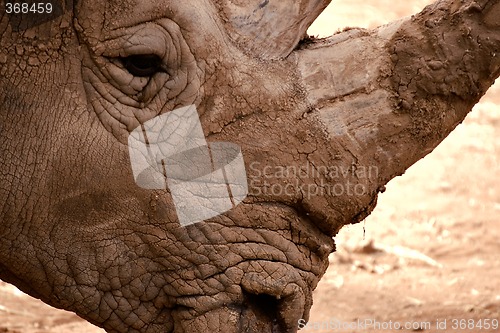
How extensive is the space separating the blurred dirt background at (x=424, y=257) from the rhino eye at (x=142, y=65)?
1.24m

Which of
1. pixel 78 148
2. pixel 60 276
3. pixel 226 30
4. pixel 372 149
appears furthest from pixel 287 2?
pixel 60 276

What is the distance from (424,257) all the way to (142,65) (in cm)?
345

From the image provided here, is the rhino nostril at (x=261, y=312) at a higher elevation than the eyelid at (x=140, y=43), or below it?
below

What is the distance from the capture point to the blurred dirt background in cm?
559

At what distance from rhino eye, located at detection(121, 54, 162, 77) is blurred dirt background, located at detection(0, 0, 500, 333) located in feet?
4.08

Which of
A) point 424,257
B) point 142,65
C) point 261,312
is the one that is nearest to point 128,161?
point 142,65

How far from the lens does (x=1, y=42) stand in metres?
3.59

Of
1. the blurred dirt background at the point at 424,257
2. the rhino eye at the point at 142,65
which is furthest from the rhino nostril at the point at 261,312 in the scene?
the blurred dirt background at the point at 424,257

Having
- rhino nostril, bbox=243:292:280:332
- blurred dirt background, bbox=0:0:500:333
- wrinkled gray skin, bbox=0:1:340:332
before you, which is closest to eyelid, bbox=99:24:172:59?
wrinkled gray skin, bbox=0:1:340:332

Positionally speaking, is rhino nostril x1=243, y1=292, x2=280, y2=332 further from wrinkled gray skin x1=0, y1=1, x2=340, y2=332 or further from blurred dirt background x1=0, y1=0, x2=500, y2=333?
blurred dirt background x1=0, y1=0, x2=500, y2=333

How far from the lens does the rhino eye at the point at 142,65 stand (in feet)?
11.9

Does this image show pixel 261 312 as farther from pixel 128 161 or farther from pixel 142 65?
pixel 142 65

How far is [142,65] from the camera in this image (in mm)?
3635

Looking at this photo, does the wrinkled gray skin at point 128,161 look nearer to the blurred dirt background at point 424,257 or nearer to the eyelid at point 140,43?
the eyelid at point 140,43
